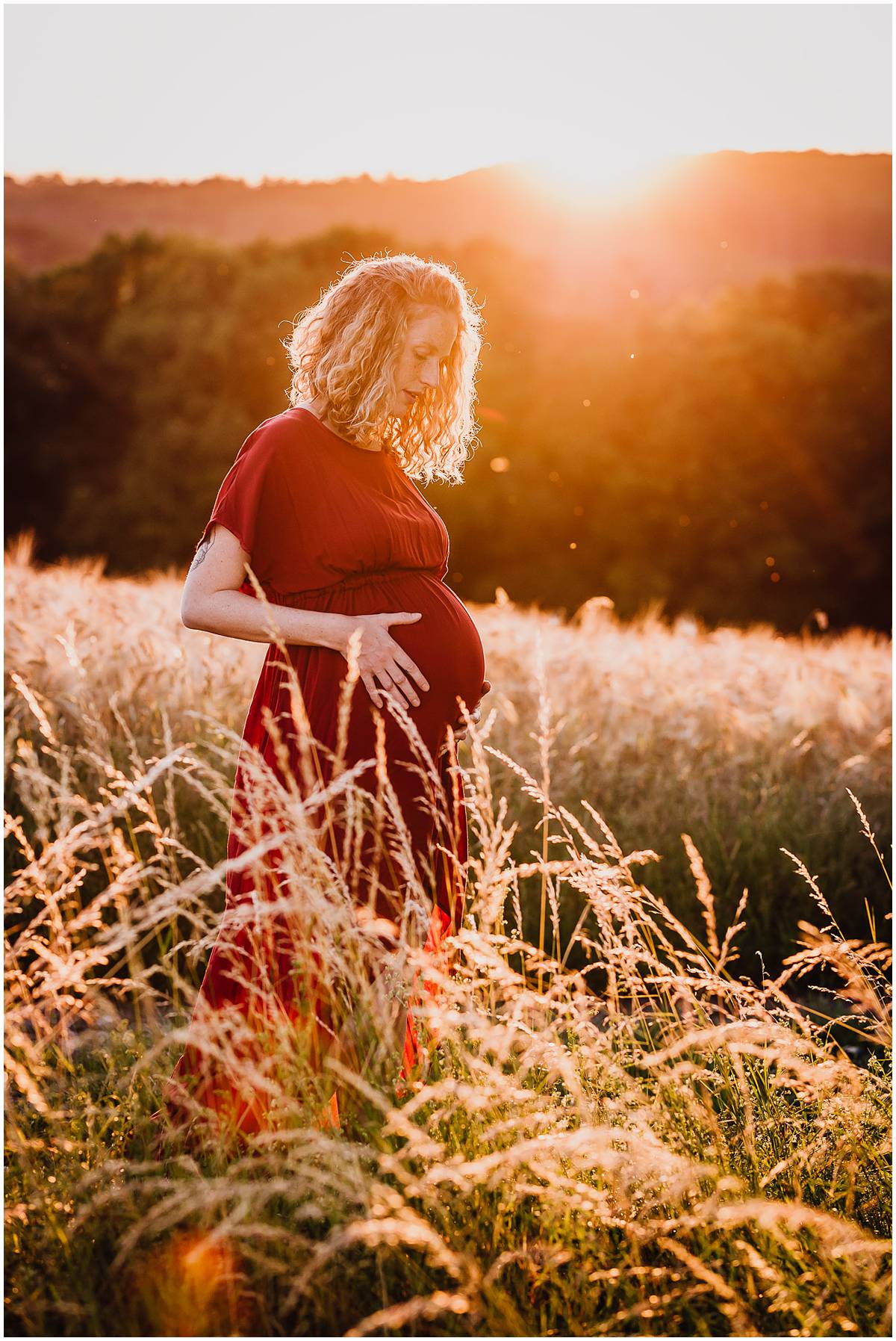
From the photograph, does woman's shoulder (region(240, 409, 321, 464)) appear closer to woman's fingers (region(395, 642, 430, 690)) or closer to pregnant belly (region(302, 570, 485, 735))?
pregnant belly (region(302, 570, 485, 735))

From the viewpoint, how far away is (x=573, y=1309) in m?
1.82

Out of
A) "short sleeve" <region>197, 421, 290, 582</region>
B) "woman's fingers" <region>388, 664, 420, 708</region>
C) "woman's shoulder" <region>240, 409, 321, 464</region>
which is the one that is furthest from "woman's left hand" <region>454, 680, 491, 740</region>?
"woman's shoulder" <region>240, 409, 321, 464</region>

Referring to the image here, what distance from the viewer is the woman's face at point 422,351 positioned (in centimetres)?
262

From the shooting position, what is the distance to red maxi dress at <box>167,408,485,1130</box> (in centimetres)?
240

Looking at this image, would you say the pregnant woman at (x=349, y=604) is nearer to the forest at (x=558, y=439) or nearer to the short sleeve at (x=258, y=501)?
the short sleeve at (x=258, y=501)

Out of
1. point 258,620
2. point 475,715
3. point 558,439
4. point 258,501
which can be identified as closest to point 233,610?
point 258,620

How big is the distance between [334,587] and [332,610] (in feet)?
0.20

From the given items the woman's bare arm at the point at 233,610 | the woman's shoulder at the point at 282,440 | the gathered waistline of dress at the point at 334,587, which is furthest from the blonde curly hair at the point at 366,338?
the woman's bare arm at the point at 233,610

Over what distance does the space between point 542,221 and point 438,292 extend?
68.4 ft

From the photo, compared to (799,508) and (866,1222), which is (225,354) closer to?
(799,508)

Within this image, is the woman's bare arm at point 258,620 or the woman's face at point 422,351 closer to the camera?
the woman's bare arm at point 258,620

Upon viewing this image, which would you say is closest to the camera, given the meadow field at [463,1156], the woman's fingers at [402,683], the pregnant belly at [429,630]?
the meadow field at [463,1156]

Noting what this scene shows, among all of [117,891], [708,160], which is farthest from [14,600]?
[708,160]

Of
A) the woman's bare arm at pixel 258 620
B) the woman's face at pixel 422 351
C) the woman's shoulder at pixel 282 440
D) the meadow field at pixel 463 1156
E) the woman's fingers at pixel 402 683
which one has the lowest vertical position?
the meadow field at pixel 463 1156
